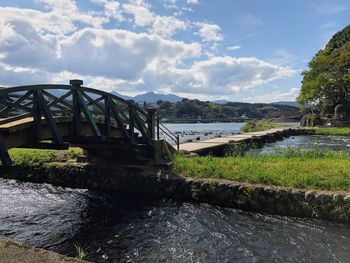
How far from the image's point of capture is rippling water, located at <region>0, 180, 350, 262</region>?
8219 mm

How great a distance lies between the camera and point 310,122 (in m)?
60.9

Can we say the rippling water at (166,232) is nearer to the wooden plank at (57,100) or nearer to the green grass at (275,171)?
the green grass at (275,171)

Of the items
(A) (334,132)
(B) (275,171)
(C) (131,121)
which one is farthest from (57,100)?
(A) (334,132)

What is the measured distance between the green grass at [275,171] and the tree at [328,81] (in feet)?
144

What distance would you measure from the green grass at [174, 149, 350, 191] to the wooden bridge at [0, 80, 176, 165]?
2.14 metres

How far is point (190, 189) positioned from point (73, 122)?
4.82 metres

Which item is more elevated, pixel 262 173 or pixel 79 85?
pixel 79 85

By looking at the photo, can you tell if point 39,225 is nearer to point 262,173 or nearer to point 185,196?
point 185,196

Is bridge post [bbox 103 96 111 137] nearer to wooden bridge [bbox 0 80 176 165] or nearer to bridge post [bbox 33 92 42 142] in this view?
wooden bridge [bbox 0 80 176 165]

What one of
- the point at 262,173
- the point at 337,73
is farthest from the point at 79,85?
the point at 337,73

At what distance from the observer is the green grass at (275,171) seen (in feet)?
37.8

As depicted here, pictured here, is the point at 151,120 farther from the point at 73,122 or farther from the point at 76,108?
the point at 76,108

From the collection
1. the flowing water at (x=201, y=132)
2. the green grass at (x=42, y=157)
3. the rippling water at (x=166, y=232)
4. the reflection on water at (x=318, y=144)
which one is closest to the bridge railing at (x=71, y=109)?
the rippling water at (x=166, y=232)

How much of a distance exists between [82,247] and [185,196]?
16.3 feet
